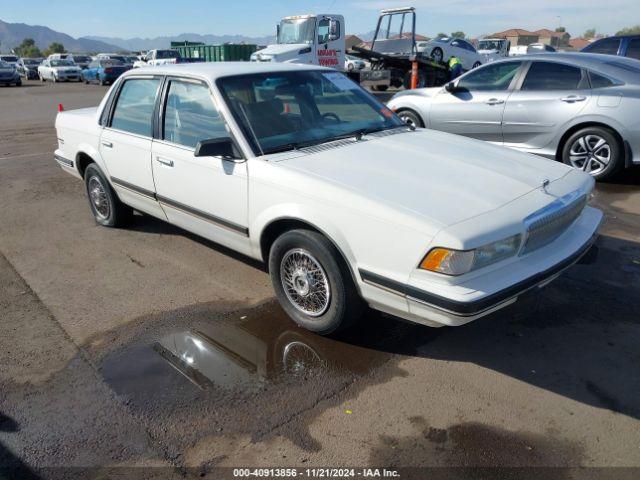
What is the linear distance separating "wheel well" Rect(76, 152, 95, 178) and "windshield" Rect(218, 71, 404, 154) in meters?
2.40

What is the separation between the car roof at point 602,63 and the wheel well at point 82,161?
5800 millimetres

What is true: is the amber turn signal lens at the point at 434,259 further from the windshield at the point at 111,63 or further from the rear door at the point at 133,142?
the windshield at the point at 111,63

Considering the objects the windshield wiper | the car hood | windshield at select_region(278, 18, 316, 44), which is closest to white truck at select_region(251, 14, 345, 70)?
windshield at select_region(278, 18, 316, 44)

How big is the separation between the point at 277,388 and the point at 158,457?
2.51ft

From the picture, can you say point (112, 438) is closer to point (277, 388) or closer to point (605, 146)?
point (277, 388)

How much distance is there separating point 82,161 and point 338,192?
384 centimetres

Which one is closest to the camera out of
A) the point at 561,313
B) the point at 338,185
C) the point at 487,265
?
the point at 487,265

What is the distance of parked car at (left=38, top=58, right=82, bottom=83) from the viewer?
32625mm

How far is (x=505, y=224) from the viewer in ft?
9.59

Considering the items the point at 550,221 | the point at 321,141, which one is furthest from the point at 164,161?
the point at 550,221

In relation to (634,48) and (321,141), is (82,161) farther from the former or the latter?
(634,48)

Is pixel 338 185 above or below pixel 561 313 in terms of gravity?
above

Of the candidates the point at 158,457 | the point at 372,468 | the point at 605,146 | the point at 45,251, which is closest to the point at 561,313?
the point at 372,468

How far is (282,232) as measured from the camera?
3725mm
